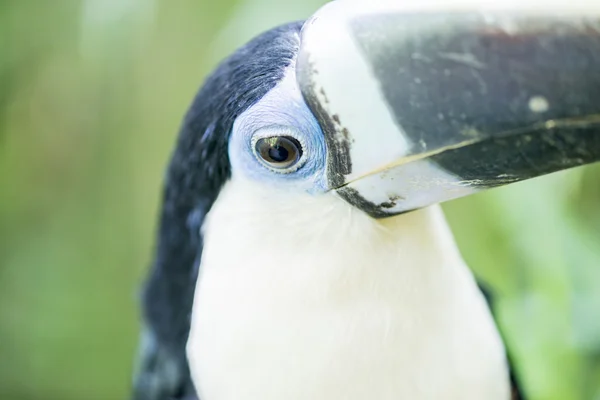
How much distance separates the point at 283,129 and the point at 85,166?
156 centimetres

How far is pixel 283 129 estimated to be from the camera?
857 mm

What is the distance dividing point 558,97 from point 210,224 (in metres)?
0.56

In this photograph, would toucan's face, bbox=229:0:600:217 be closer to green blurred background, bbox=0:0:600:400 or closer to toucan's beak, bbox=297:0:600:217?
toucan's beak, bbox=297:0:600:217

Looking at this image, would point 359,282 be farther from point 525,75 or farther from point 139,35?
point 139,35

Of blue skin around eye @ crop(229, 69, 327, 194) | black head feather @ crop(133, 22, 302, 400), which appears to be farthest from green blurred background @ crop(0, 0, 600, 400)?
blue skin around eye @ crop(229, 69, 327, 194)

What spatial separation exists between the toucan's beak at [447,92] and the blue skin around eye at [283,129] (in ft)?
0.08

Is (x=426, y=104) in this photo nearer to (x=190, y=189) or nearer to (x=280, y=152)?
(x=280, y=152)

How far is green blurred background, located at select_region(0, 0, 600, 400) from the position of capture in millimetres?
1899

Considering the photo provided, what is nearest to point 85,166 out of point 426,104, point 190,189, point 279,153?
point 190,189

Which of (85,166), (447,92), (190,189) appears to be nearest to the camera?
(447,92)

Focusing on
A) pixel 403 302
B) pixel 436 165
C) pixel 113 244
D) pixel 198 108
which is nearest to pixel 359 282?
pixel 403 302

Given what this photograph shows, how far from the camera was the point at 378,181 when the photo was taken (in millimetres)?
827

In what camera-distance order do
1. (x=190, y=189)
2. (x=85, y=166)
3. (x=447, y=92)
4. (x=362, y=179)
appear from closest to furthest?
(x=447, y=92)
(x=362, y=179)
(x=190, y=189)
(x=85, y=166)

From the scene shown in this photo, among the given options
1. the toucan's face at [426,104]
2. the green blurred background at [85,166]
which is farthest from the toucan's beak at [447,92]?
the green blurred background at [85,166]
